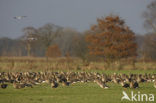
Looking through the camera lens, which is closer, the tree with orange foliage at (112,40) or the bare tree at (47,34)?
the tree with orange foliage at (112,40)

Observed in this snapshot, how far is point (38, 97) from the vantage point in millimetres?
12930

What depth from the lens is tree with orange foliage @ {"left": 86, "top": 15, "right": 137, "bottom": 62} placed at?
131ft

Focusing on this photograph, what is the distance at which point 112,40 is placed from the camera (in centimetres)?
4069

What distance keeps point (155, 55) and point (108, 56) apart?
1877cm

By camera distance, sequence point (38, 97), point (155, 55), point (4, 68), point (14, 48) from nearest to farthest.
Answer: point (38, 97)
point (4, 68)
point (155, 55)
point (14, 48)

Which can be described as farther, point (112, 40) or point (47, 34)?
point (47, 34)

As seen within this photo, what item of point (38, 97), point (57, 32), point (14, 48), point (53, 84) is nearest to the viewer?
point (38, 97)

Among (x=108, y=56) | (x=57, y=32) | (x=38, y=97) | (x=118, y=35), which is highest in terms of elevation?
(x=57, y=32)

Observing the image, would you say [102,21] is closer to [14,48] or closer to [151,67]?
[151,67]

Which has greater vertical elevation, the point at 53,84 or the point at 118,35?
the point at 118,35

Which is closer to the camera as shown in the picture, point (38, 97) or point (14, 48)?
point (38, 97)

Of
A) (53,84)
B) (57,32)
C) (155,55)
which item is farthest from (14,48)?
(53,84)

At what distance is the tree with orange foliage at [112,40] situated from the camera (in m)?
40.1

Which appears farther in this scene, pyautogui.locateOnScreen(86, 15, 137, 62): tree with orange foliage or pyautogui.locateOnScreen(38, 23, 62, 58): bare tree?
pyautogui.locateOnScreen(38, 23, 62, 58): bare tree
